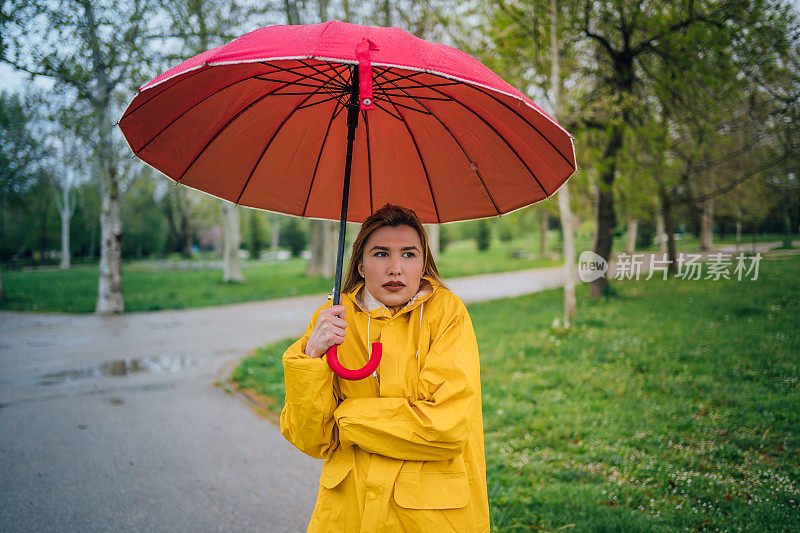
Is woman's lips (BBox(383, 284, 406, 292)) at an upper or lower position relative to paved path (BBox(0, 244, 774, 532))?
upper

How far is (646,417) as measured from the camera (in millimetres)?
5102

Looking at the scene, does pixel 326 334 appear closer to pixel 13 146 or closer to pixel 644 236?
pixel 13 146

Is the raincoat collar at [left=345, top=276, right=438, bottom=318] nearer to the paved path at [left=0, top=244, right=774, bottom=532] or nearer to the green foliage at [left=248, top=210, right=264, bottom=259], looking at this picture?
the paved path at [left=0, top=244, right=774, bottom=532]

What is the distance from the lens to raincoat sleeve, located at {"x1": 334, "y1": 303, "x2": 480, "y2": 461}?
1646mm

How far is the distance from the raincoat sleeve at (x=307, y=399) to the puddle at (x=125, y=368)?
21.3ft

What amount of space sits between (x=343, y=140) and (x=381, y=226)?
→ 2.55 ft

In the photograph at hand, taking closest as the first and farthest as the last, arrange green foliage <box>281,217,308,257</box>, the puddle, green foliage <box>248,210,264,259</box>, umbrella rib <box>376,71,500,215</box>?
umbrella rib <box>376,71,500,215</box>
the puddle
green foliage <box>281,217,308,257</box>
green foliage <box>248,210,264,259</box>

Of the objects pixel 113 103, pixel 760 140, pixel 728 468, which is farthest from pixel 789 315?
pixel 113 103

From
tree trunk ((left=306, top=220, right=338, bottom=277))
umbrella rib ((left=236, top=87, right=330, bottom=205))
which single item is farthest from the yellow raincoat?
tree trunk ((left=306, top=220, right=338, bottom=277))

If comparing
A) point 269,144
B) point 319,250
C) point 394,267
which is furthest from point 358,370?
point 319,250

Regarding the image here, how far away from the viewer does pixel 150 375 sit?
23.3 ft

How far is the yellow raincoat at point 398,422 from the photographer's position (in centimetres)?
166

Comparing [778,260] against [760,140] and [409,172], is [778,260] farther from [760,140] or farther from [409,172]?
[409,172]

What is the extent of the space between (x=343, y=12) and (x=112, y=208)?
10.2m
